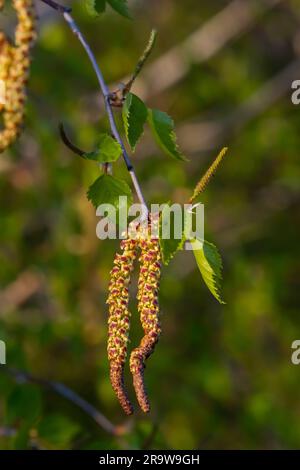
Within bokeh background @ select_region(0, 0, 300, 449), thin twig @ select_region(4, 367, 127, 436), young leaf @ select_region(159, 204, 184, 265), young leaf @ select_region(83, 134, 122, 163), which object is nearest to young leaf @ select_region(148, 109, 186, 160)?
young leaf @ select_region(83, 134, 122, 163)

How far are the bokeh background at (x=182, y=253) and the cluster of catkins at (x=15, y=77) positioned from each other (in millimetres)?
1668

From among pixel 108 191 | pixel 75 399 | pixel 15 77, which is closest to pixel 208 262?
pixel 108 191

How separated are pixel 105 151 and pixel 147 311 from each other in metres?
0.31

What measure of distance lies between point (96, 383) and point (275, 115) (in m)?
2.57

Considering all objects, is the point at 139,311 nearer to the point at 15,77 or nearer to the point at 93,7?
Result: the point at 15,77

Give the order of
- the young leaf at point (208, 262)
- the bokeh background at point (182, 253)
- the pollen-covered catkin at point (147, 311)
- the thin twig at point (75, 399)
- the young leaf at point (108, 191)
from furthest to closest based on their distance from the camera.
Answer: the bokeh background at point (182, 253) → the thin twig at point (75, 399) → the young leaf at point (108, 191) → the young leaf at point (208, 262) → the pollen-covered catkin at point (147, 311)

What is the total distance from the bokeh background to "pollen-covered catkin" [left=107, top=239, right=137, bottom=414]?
174 cm

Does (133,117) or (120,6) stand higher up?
(120,6)

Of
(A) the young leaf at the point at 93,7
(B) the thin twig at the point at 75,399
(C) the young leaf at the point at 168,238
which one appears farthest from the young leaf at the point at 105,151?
(B) the thin twig at the point at 75,399

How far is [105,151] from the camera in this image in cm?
164

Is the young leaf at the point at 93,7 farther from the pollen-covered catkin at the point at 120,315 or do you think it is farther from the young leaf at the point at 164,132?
the pollen-covered catkin at the point at 120,315

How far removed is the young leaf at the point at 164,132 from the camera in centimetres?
176

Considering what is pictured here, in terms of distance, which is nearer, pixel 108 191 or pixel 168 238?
pixel 168 238
